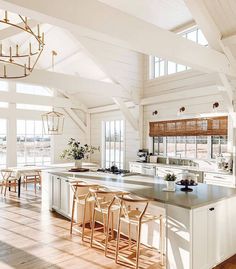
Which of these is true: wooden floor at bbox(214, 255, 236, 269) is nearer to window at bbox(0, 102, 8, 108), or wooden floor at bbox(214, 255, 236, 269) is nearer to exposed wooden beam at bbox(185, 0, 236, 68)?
exposed wooden beam at bbox(185, 0, 236, 68)

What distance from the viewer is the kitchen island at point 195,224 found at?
2.78m

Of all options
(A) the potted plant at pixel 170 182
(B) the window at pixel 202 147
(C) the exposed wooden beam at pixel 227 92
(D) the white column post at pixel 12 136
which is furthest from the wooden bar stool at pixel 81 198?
(D) the white column post at pixel 12 136

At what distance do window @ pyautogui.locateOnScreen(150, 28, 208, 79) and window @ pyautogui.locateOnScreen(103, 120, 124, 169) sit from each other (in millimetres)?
2075

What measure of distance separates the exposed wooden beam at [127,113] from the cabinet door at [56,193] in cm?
304

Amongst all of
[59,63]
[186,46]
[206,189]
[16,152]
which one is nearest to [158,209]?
[206,189]

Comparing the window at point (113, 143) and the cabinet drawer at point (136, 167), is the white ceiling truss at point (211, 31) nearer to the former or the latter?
the cabinet drawer at point (136, 167)

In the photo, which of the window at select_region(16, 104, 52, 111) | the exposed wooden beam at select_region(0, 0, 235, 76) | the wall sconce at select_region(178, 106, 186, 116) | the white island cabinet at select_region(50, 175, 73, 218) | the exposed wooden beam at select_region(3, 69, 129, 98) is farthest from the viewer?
the window at select_region(16, 104, 52, 111)

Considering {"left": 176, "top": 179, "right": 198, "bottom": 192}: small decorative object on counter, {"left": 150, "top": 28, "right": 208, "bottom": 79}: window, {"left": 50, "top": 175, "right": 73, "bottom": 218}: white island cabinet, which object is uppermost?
{"left": 150, "top": 28, "right": 208, "bottom": 79}: window

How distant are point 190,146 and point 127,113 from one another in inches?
81.5

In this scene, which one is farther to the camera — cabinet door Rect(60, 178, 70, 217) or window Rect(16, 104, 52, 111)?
window Rect(16, 104, 52, 111)

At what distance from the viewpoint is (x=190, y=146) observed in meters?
6.47

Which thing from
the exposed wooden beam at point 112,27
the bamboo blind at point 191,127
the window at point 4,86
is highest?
the window at point 4,86

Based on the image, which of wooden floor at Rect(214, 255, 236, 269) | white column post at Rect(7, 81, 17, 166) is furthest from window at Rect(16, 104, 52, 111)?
wooden floor at Rect(214, 255, 236, 269)

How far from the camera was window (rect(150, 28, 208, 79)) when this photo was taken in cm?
622
